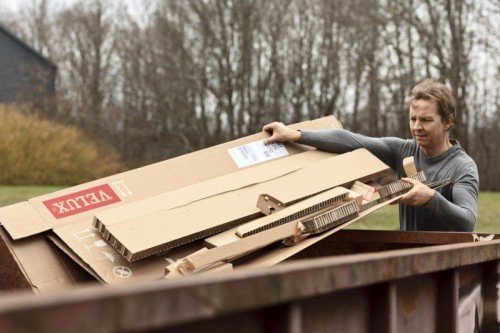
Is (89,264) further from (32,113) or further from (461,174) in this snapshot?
(32,113)

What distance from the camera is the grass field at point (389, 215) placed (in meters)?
13.1

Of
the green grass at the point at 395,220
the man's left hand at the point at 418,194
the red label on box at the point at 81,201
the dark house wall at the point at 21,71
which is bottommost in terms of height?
the green grass at the point at 395,220

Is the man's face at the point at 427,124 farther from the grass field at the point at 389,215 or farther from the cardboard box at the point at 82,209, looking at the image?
the grass field at the point at 389,215

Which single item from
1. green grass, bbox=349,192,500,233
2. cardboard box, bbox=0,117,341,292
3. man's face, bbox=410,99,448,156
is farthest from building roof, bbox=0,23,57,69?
man's face, bbox=410,99,448,156

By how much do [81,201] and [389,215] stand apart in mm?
11712

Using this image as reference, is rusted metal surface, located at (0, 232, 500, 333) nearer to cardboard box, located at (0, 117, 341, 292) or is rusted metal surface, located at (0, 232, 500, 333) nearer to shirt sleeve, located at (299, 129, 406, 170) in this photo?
cardboard box, located at (0, 117, 341, 292)

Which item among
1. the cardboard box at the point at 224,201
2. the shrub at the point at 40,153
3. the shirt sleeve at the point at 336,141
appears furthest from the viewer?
the shrub at the point at 40,153

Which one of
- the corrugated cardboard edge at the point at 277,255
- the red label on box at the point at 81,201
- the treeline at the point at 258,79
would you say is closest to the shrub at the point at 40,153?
the treeline at the point at 258,79

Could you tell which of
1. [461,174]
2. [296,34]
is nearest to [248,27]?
[296,34]

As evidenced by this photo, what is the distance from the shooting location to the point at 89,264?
309 cm

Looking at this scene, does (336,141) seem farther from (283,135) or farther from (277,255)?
(277,255)

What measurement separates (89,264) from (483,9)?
2428 centimetres

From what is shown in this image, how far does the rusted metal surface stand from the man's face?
4.29 ft

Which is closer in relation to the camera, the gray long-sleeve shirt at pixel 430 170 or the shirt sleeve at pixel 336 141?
the gray long-sleeve shirt at pixel 430 170
